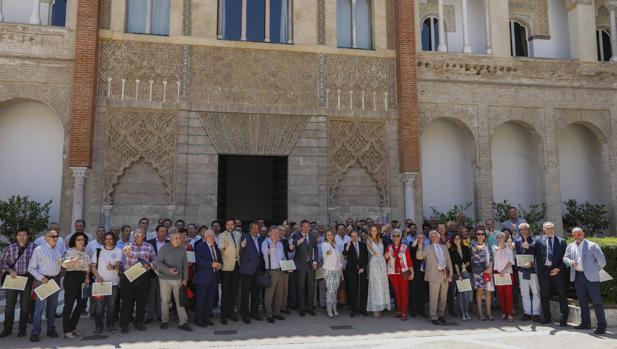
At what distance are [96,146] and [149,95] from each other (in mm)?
1845

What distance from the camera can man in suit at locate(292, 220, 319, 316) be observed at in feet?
26.6

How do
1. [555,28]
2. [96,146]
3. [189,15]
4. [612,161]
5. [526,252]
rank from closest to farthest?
[526,252] → [96,146] → [189,15] → [612,161] → [555,28]

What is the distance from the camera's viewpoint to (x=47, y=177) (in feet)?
40.8

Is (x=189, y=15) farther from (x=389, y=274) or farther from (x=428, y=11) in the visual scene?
(x=389, y=274)

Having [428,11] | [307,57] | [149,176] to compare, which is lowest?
[149,176]

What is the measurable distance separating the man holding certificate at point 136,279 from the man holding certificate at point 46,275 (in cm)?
89

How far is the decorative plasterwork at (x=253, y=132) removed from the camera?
1262 cm

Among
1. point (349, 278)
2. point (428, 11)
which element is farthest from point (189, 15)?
point (349, 278)

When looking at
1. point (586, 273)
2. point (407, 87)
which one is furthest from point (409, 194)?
point (586, 273)

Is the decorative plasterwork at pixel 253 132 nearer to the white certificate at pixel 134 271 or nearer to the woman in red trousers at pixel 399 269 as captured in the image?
the woman in red trousers at pixel 399 269

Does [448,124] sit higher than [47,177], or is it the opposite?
[448,124]

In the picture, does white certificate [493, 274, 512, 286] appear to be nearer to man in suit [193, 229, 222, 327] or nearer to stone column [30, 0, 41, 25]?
man in suit [193, 229, 222, 327]

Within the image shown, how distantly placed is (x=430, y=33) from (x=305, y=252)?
A: 10025 mm

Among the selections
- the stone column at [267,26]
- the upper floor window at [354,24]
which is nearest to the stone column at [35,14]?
the stone column at [267,26]
